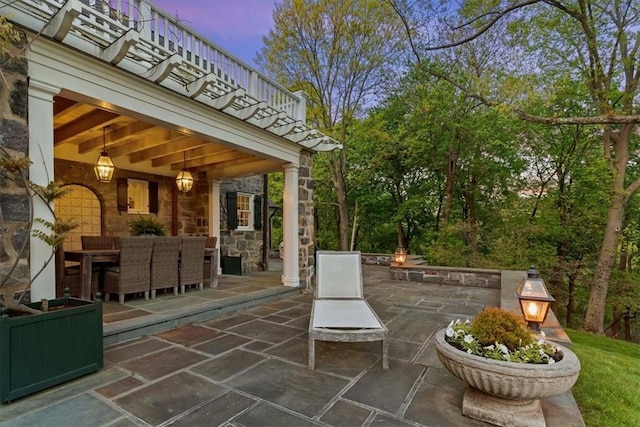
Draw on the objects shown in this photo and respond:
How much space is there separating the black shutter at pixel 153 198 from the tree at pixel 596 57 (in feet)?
20.3

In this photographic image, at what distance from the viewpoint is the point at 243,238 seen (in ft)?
27.0

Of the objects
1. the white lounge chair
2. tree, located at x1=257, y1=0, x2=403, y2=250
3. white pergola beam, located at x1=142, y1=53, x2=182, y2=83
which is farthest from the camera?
tree, located at x1=257, y1=0, x2=403, y2=250

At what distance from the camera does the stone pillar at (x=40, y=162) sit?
2.45 meters

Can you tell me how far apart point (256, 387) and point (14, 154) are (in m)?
2.51

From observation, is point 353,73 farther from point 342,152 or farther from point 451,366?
point 451,366

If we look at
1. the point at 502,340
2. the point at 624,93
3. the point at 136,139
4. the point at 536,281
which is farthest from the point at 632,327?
the point at 136,139

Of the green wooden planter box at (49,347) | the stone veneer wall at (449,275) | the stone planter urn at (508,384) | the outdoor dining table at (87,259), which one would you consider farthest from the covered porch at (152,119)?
the stone planter urn at (508,384)

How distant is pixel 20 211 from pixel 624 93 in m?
9.95

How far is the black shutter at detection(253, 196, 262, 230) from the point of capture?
857 centimetres

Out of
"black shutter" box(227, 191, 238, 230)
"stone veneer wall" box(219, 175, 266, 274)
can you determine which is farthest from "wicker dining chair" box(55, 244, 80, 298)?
"black shutter" box(227, 191, 238, 230)

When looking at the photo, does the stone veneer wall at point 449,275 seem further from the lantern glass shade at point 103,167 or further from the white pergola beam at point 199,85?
the lantern glass shade at point 103,167

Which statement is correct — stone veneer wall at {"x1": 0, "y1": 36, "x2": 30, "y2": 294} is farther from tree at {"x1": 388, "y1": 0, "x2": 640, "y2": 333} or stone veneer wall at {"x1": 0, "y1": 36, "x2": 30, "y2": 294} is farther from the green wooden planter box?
tree at {"x1": 388, "y1": 0, "x2": 640, "y2": 333}

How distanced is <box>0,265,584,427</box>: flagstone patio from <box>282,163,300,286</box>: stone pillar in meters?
2.08

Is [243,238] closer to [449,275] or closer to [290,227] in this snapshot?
[290,227]
